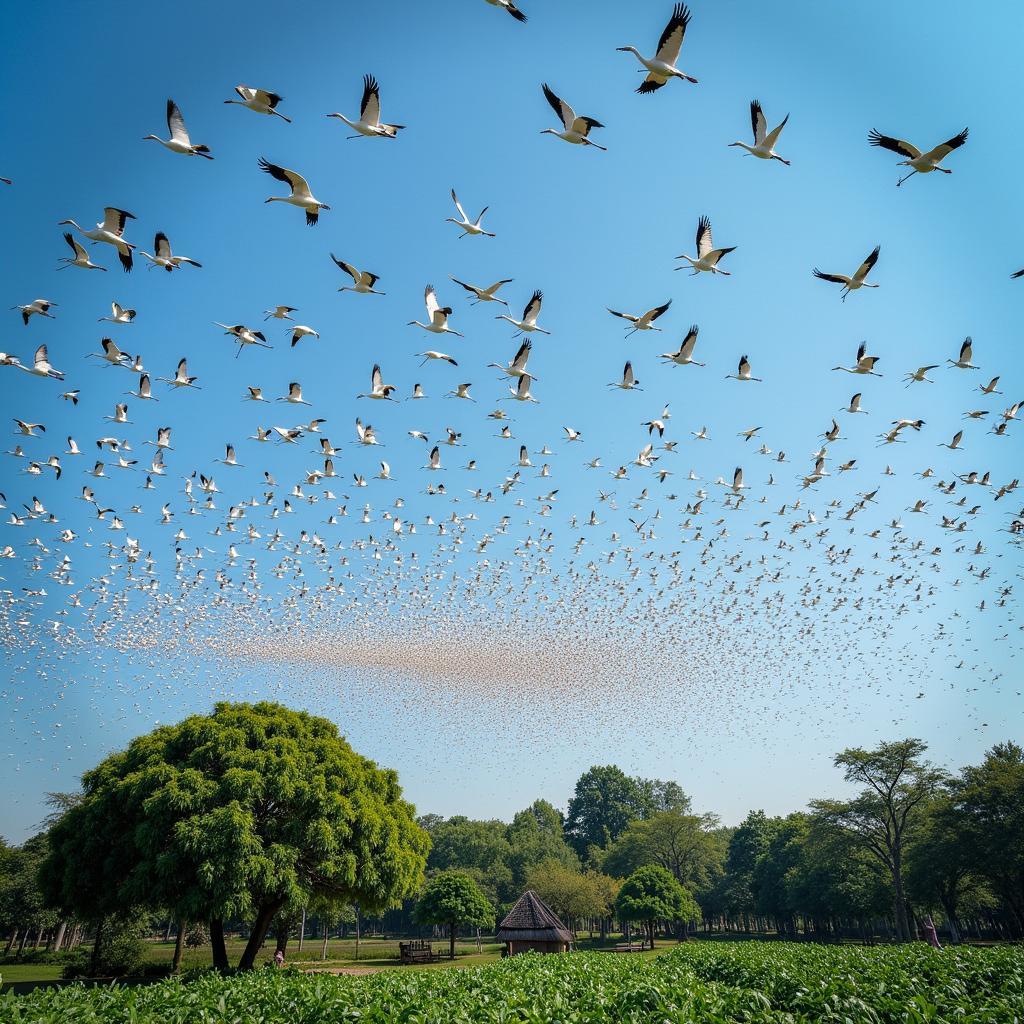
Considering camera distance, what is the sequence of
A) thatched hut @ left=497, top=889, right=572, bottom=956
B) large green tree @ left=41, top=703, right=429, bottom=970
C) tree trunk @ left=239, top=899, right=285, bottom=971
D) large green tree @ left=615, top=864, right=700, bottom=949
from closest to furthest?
large green tree @ left=41, top=703, right=429, bottom=970
tree trunk @ left=239, top=899, right=285, bottom=971
thatched hut @ left=497, top=889, right=572, bottom=956
large green tree @ left=615, top=864, right=700, bottom=949

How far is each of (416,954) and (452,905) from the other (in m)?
3.43

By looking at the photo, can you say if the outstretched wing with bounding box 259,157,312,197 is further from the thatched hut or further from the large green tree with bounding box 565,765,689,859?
the large green tree with bounding box 565,765,689,859

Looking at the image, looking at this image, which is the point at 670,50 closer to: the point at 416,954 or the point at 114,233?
the point at 114,233

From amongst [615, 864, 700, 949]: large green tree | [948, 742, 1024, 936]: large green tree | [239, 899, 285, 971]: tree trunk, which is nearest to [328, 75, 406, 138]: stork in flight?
[239, 899, 285, 971]: tree trunk

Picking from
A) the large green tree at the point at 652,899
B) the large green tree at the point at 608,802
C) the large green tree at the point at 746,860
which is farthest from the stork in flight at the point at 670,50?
the large green tree at the point at 608,802

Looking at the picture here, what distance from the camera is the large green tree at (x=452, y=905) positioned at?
39.5 m

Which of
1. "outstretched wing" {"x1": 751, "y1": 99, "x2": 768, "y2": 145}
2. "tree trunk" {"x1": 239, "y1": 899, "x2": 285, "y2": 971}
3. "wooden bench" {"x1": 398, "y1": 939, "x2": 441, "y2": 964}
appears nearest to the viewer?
"outstretched wing" {"x1": 751, "y1": 99, "x2": 768, "y2": 145}

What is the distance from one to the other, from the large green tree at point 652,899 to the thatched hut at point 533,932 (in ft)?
50.5

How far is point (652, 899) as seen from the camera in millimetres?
46312

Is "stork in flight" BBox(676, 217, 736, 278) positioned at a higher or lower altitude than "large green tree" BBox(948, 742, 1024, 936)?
higher

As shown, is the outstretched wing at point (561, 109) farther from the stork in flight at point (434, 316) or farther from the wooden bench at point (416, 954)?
the wooden bench at point (416, 954)

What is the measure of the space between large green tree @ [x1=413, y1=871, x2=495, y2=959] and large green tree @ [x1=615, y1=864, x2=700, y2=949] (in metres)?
11.4

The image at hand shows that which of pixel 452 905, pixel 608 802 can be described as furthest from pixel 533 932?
pixel 608 802

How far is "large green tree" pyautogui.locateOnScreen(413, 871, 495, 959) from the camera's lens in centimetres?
3953
